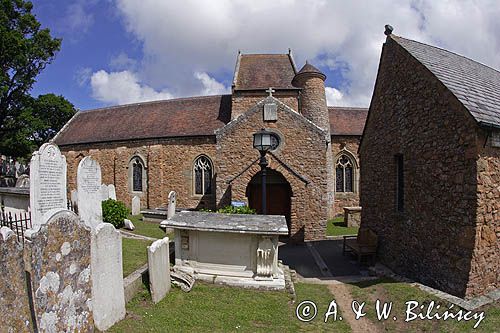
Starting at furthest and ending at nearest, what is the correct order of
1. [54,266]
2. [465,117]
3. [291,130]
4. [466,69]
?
[291,130] → [466,69] → [465,117] → [54,266]

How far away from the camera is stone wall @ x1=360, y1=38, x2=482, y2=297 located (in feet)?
21.8

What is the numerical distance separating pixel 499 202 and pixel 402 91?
4.07 metres

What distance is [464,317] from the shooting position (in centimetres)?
591

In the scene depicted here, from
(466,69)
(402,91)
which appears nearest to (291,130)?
(402,91)

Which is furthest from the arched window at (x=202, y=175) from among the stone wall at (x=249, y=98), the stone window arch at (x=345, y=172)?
the stone window arch at (x=345, y=172)

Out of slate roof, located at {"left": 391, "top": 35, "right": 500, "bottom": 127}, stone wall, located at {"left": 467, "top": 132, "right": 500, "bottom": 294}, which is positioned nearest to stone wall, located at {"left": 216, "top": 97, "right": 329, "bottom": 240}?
slate roof, located at {"left": 391, "top": 35, "right": 500, "bottom": 127}

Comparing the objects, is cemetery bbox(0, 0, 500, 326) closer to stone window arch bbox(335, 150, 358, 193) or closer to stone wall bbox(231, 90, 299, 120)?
stone window arch bbox(335, 150, 358, 193)

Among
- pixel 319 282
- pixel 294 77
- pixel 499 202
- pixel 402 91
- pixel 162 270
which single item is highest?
pixel 294 77

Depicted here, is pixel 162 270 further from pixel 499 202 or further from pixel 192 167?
pixel 192 167

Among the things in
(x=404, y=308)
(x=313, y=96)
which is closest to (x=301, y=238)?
(x=404, y=308)

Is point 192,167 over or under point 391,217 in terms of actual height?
over

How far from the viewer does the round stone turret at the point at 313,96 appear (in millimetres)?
21125

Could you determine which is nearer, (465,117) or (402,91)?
(465,117)

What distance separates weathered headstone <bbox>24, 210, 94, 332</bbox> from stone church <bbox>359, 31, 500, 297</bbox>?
23.6 feet
